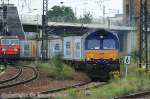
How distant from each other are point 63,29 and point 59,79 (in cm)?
5644

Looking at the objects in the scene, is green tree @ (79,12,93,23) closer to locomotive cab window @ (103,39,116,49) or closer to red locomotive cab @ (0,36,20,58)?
red locomotive cab @ (0,36,20,58)

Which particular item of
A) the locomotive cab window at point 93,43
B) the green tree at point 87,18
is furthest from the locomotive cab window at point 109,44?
the green tree at point 87,18

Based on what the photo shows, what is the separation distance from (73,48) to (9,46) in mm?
12605

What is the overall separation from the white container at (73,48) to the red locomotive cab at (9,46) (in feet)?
26.1

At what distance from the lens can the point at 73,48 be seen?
3738 cm

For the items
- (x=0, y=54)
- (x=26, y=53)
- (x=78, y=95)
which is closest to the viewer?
(x=78, y=95)

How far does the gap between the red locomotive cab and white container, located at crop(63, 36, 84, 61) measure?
7950mm

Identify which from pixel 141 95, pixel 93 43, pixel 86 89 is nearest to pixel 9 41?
pixel 93 43

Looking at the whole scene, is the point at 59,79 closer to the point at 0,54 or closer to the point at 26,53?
the point at 0,54

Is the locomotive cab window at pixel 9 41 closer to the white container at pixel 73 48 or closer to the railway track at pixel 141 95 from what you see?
the white container at pixel 73 48

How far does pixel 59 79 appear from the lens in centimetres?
3019

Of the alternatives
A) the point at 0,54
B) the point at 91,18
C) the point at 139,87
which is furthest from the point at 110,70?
the point at 91,18

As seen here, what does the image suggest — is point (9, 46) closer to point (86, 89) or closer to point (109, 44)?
point (109, 44)

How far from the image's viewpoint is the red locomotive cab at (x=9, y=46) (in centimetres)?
4825
